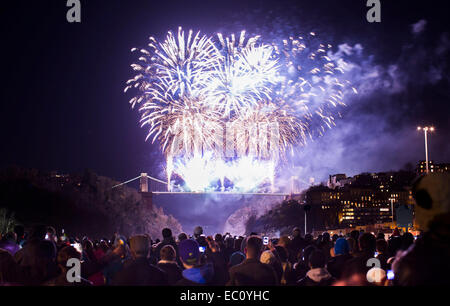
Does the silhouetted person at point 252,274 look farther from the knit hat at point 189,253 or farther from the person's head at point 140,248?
the person's head at point 140,248

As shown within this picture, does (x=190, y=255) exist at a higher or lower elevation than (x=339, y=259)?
higher

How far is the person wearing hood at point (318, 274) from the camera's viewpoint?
7324mm

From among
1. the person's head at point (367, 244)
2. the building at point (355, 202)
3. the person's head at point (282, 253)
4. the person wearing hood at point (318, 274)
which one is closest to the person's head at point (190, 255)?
the person wearing hood at point (318, 274)

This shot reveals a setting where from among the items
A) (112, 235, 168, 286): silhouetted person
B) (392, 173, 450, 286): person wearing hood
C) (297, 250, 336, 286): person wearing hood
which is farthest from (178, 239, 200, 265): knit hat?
(392, 173, 450, 286): person wearing hood

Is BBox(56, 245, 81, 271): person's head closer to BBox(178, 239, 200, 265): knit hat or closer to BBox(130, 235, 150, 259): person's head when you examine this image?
BBox(130, 235, 150, 259): person's head

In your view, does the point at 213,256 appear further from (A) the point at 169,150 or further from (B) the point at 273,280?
(A) the point at 169,150

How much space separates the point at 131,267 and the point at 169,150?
52288mm

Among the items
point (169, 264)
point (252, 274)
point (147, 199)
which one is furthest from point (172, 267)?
point (147, 199)

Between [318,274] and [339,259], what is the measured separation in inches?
40.6

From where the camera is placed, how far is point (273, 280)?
21.2ft

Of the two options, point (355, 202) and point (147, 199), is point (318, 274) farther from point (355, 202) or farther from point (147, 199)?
point (355, 202)

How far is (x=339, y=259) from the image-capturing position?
8.24 meters

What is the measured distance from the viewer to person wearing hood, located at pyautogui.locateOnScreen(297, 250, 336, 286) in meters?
7.32

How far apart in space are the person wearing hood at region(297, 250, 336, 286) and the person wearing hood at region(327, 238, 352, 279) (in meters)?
0.22
